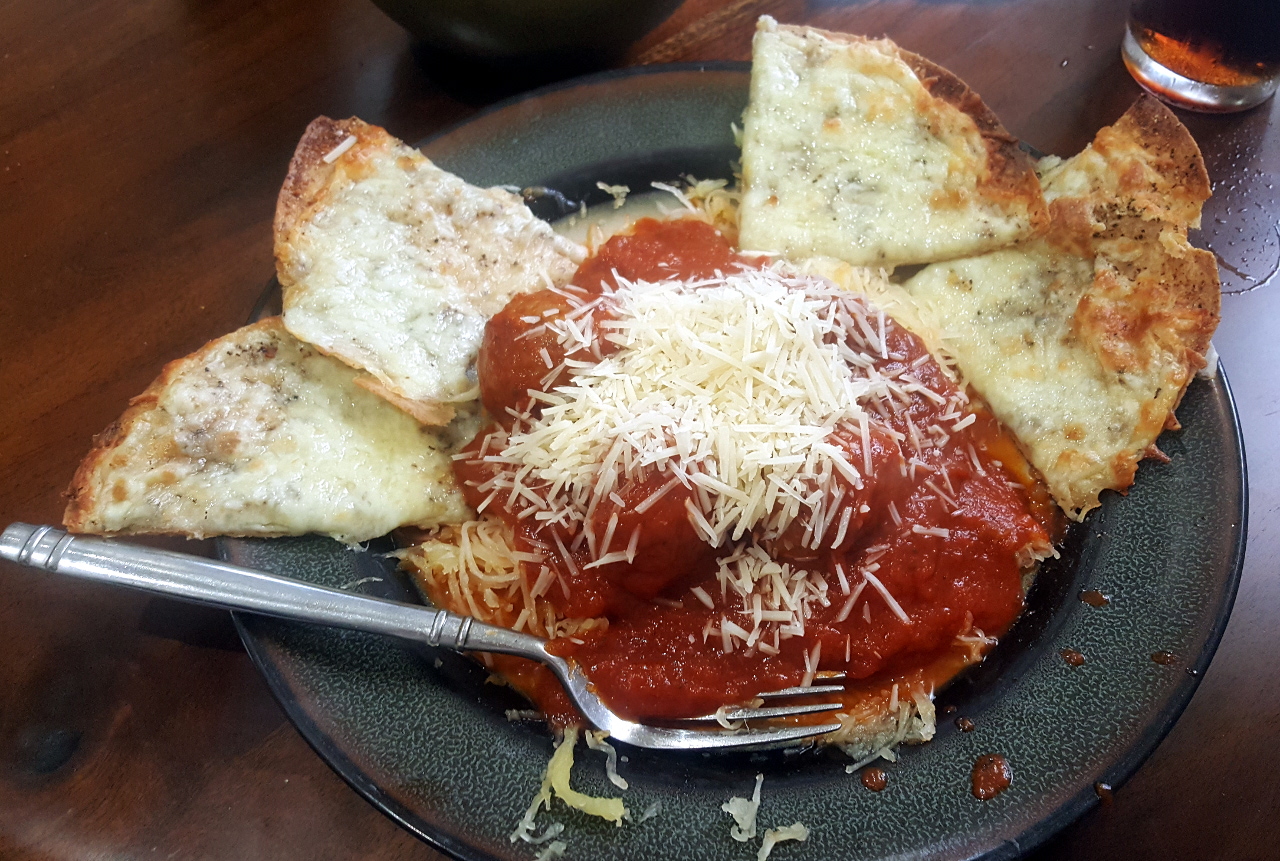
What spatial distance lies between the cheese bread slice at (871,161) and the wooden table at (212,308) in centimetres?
57

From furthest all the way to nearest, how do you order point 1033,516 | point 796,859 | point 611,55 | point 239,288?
point 611,55 < point 239,288 < point 1033,516 < point 796,859

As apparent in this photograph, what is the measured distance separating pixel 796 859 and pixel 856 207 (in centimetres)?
170

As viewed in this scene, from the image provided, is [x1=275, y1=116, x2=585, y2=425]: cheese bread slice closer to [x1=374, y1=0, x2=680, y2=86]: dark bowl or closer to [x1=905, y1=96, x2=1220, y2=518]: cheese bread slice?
[x1=374, y1=0, x2=680, y2=86]: dark bowl

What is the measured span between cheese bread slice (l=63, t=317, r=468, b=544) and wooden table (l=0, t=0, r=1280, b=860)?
0.35m

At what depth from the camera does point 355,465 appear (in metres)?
1.93

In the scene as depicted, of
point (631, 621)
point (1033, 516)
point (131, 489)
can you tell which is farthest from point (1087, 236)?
point (131, 489)

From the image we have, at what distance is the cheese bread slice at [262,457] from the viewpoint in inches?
71.2

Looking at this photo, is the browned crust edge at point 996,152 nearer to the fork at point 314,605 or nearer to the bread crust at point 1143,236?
the bread crust at point 1143,236

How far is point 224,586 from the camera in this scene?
1627 millimetres

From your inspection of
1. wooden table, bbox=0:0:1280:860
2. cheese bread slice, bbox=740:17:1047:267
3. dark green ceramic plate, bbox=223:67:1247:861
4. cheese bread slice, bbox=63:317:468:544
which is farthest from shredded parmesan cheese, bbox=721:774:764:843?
cheese bread slice, bbox=740:17:1047:267

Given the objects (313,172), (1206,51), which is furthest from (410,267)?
(1206,51)

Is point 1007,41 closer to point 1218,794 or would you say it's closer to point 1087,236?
point 1087,236

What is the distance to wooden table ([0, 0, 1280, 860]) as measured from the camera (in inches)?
68.6

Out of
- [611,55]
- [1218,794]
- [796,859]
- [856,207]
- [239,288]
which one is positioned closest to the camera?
[796,859]
